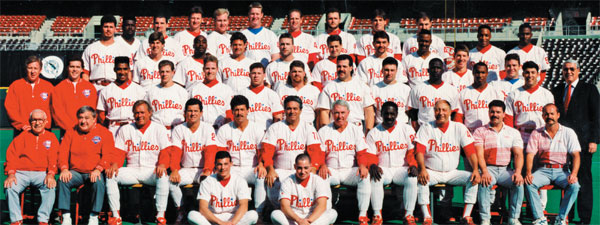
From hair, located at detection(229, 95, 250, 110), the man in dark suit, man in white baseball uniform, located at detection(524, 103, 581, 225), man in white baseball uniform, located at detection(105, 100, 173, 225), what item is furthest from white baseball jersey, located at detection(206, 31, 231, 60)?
the man in dark suit

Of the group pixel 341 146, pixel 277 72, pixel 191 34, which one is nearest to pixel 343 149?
pixel 341 146

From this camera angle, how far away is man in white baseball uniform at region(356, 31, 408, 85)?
30.2 feet

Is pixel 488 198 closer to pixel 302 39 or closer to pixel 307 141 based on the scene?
pixel 307 141

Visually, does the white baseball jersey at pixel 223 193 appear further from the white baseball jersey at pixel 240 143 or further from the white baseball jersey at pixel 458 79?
the white baseball jersey at pixel 458 79

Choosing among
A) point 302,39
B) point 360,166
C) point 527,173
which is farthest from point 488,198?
point 302,39

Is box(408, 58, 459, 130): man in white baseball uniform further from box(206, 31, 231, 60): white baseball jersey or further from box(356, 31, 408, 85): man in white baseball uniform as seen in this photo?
box(206, 31, 231, 60): white baseball jersey

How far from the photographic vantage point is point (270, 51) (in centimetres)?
1000

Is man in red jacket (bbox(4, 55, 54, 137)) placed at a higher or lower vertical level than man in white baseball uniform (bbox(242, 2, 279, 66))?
lower

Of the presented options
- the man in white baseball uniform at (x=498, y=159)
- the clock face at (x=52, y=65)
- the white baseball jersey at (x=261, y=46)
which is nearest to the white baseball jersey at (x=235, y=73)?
the white baseball jersey at (x=261, y=46)

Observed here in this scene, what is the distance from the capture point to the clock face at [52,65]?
72.7 ft

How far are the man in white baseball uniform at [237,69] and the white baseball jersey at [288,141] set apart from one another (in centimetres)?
155

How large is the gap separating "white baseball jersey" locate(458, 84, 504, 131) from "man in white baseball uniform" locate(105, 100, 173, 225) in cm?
375

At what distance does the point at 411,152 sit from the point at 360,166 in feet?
2.32

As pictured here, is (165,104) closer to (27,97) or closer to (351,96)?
(27,97)
